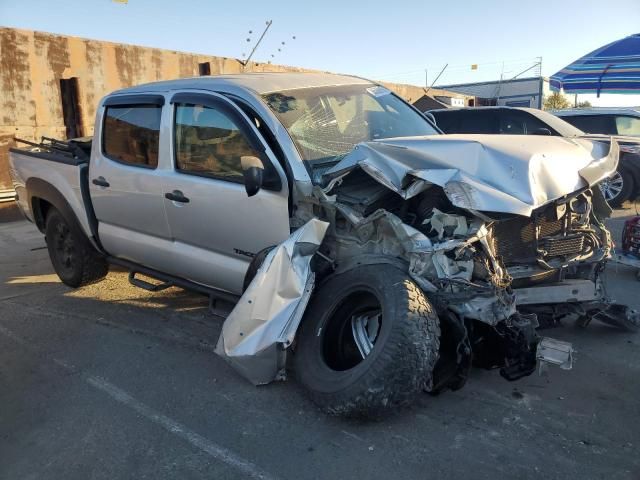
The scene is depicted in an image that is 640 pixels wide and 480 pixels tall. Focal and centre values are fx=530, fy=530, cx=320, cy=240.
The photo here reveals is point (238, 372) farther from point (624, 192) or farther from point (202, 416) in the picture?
point (624, 192)

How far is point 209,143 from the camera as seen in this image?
4062mm

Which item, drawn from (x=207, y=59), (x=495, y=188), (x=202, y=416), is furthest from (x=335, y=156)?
(x=207, y=59)

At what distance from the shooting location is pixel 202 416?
324 cm

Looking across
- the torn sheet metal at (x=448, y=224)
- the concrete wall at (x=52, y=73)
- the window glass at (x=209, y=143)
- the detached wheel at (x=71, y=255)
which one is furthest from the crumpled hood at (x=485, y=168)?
the concrete wall at (x=52, y=73)

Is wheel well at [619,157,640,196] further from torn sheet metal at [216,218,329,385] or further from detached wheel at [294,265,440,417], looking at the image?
torn sheet metal at [216,218,329,385]

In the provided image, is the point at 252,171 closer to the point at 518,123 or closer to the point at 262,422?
the point at 262,422

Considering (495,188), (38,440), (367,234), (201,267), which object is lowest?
(38,440)

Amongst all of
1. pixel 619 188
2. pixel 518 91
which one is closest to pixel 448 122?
pixel 619 188

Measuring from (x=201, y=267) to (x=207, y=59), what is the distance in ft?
35.2

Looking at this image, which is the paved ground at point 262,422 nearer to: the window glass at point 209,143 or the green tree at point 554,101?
the window glass at point 209,143

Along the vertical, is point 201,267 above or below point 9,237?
above

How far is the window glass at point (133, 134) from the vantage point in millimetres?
4490

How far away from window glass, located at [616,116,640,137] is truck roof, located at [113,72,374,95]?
792cm

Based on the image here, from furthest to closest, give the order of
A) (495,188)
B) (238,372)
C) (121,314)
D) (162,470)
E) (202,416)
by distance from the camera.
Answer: (121,314) < (238,372) < (202,416) < (495,188) < (162,470)
